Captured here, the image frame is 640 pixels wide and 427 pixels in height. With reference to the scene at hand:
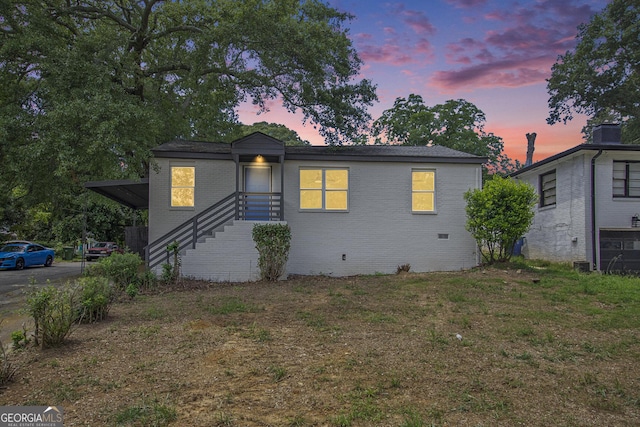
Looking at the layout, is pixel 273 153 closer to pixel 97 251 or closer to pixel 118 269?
pixel 118 269

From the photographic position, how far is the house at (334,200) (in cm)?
1245

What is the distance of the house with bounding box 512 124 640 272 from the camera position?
12695mm

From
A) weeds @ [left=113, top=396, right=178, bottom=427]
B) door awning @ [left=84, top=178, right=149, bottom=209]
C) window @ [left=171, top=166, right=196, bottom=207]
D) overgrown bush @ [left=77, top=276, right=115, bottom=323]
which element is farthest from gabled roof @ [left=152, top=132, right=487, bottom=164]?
weeds @ [left=113, top=396, right=178, bottom=427]

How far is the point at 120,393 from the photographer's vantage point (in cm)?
385

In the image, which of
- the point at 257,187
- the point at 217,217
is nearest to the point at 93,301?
the point at 217,217

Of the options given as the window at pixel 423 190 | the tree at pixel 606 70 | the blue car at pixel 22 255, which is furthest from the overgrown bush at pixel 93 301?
the tree at pixel 606 70

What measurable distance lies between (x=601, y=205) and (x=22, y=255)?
2415 cm

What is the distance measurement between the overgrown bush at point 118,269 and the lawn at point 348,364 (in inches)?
38.6

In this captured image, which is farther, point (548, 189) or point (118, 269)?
point (548, 189)

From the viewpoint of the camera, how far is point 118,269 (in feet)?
29.9

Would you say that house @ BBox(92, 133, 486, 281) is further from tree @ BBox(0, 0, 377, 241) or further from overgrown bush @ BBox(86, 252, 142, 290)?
overgrown bush @ BBox(86, 252, 142, 290)

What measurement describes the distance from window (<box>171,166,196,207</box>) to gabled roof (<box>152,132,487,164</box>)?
Result: 0.46 meters

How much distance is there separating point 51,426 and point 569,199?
15145 mm

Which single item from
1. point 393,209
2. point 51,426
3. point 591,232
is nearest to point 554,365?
point 51,426
